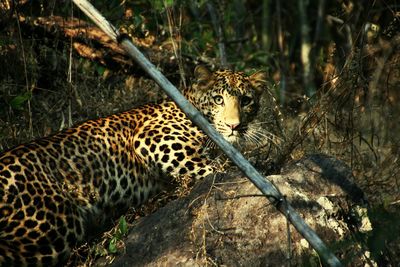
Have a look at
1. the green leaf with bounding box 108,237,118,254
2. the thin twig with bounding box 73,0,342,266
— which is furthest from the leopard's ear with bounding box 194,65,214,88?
the thin twig with bounding box 73,0,342,266

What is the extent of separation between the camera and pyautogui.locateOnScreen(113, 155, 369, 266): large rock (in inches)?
226

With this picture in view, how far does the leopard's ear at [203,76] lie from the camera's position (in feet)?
27.1

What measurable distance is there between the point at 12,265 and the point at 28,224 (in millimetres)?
393

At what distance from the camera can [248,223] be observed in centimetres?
597

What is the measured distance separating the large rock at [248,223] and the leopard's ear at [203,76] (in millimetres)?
1897

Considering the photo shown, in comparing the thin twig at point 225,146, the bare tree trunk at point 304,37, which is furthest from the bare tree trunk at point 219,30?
the thin twig at point 225,146

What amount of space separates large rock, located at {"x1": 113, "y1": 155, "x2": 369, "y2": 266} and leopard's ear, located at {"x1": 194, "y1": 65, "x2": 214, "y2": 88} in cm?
190

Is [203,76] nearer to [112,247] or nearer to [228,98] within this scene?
[228,98]

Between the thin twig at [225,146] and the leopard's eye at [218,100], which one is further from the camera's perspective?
the leopard's eye at [218,100]

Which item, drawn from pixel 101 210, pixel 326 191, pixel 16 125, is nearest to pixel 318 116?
pixel 326 191

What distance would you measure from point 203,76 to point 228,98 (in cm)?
49

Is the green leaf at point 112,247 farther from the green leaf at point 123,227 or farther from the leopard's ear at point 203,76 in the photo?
the leopard's ear at point 203,76

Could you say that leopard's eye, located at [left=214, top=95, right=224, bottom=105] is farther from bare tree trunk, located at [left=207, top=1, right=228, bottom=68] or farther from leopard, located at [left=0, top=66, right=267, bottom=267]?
bare tree trunk, located at [left=207, top=1, right=228, bottom=68]

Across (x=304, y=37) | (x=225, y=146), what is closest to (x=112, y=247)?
(x=225, y=146)
